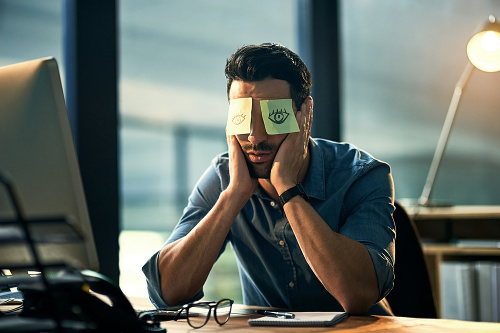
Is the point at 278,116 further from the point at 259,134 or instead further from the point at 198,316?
→ the point at 198,316

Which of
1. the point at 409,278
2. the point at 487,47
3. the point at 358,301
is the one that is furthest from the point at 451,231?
the point at 358,301

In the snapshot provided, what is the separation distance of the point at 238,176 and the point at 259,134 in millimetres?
124

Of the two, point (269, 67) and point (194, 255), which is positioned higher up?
point (269, 67)

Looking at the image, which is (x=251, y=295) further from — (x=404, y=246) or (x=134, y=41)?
(x=134, y=41)

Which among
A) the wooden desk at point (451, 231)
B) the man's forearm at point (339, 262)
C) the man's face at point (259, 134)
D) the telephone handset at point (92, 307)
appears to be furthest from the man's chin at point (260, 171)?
the wooden desk at point (451, 231)

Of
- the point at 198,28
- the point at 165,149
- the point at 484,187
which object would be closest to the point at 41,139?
the point at 165,149

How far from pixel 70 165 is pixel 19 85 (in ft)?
0.51

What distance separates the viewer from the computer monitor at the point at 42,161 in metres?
0.79

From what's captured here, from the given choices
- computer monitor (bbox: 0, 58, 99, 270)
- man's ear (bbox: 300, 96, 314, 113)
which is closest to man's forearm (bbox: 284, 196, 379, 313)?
man's ear (bbox: 300, 96, 314, 113)

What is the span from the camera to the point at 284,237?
1462 mm

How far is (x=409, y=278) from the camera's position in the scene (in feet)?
4.90

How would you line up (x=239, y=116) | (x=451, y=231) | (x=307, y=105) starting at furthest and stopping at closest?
(x=451, y=231), (x=307, y=105), (x=239, y=116)

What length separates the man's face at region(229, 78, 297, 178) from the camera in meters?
1.47

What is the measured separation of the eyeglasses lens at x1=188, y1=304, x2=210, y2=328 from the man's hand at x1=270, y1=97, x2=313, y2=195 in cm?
38
